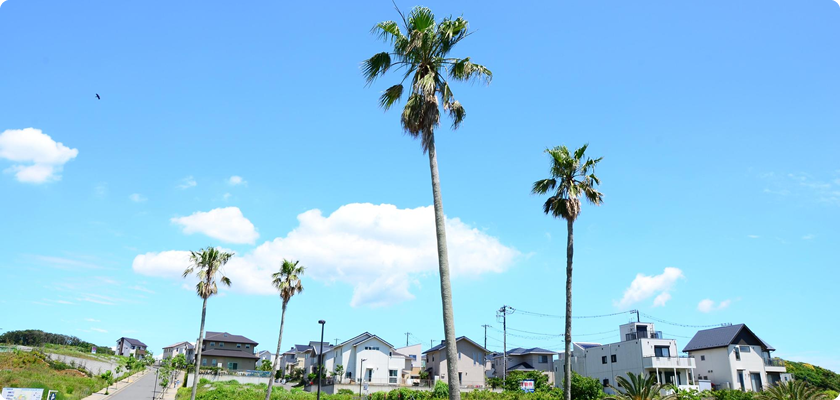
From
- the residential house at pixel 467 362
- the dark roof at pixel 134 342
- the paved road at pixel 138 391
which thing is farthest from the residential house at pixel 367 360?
the dark roof at pixel 134 342

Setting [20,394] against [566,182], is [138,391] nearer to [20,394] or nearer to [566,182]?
[20,394]

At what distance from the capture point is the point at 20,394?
129 ft

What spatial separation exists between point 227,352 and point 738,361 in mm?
76714

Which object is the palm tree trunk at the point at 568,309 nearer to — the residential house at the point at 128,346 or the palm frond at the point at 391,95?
the palm frond at the point at 391,95

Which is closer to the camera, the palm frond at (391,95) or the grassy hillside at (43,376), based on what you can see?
the palm frond at (391,95)

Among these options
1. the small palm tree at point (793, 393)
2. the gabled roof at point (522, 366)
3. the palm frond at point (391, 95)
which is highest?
the palm frond at point (391, 95)

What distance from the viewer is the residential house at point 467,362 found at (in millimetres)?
76244

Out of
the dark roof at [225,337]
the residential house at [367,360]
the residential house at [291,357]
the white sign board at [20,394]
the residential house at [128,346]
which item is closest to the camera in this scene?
the white sign board at [20,394]

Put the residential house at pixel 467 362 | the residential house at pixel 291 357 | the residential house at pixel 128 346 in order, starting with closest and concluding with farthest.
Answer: the residential house at pixel 467 362
the residential house at pixel 291 357
the residential house at pixel 128 346

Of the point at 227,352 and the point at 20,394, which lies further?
the point at 227,352

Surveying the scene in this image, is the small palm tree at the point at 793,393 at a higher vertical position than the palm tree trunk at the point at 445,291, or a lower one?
lower

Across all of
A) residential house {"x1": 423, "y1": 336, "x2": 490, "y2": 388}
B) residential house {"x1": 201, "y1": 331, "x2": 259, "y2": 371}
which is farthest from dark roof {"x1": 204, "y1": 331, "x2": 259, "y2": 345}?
residential house {"x1": 423, "y1": 336, "x2": 490, "y2": 388}

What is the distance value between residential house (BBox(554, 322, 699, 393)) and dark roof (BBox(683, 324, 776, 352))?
430 centimetres

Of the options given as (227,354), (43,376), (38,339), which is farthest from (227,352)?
(38,339)
